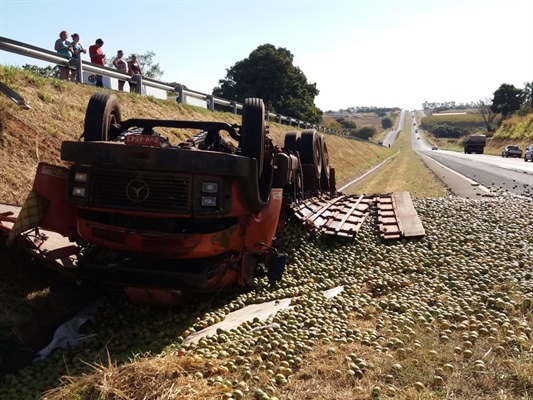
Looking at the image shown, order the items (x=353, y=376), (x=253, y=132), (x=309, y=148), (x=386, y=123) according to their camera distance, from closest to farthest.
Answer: (x=353, y=376) → (x=253, y=132) → (x=309, y=148) → (x=386, y=123)

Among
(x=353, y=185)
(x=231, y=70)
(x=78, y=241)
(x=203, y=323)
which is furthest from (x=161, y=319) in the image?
(x=231, y=70)

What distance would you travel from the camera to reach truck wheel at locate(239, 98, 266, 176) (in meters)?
5.82

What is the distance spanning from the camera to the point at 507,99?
267 ft

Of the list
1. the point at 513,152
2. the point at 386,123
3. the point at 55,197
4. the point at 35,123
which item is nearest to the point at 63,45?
the point at 35,123

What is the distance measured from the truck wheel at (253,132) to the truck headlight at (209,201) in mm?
887

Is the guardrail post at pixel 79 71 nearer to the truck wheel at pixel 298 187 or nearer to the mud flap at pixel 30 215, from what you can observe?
the truck wheel at pixel 298 187

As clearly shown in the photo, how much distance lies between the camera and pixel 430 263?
7.53 meters

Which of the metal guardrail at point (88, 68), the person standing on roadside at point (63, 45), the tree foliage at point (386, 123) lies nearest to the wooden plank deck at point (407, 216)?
the metal guardrail at point (88, 68)

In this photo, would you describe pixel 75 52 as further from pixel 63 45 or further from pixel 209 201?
pixel 209 201

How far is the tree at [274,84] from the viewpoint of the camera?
4762 cm

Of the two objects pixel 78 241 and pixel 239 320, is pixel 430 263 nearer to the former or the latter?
pixel 239 320

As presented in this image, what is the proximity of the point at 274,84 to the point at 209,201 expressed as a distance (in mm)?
45379

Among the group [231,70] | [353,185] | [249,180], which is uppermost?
[231,70]

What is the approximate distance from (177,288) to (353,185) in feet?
65.3
